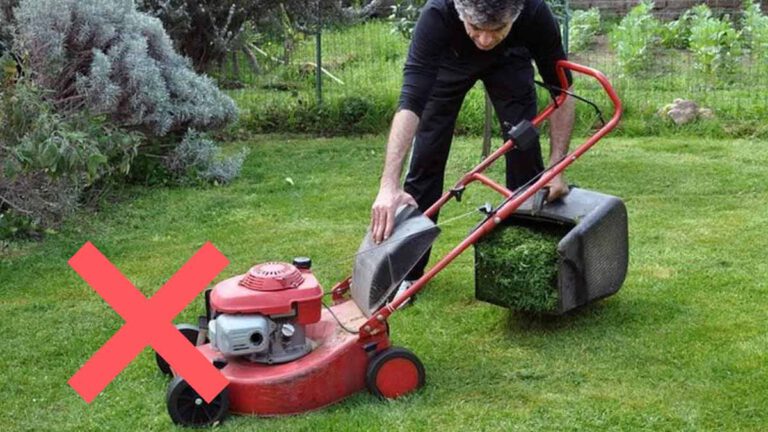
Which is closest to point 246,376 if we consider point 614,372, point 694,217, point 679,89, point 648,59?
point 614,372

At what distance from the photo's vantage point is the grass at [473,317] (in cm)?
343

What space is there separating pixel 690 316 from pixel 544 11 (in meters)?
1.26

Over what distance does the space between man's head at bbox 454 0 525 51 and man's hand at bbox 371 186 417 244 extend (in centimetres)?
57

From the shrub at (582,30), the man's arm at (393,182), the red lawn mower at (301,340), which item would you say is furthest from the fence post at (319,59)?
the red lawn mower at (301,340)

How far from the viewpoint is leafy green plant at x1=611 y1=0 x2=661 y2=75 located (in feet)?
30.5

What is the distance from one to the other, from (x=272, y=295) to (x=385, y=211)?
45 centimetres

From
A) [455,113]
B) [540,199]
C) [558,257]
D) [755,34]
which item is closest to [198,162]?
[455,113]

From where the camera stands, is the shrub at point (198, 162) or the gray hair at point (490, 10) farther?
the shrub at point (198, 162)

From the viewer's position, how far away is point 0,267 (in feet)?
16.6

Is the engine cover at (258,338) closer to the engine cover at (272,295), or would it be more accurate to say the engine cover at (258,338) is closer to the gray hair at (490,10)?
the engine cover at (272,295)

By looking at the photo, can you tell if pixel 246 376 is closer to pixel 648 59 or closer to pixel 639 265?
pixel 639 265

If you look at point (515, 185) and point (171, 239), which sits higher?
point (515, 185)

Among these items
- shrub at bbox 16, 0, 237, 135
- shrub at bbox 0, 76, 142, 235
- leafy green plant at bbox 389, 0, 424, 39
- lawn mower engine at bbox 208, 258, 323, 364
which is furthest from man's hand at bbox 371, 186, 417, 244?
leafy green plant at bbox 389, 0, 424, 39

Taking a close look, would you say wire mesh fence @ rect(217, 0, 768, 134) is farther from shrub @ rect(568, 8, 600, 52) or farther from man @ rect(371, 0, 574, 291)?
man @ rect(371, 0, 574, 291)
